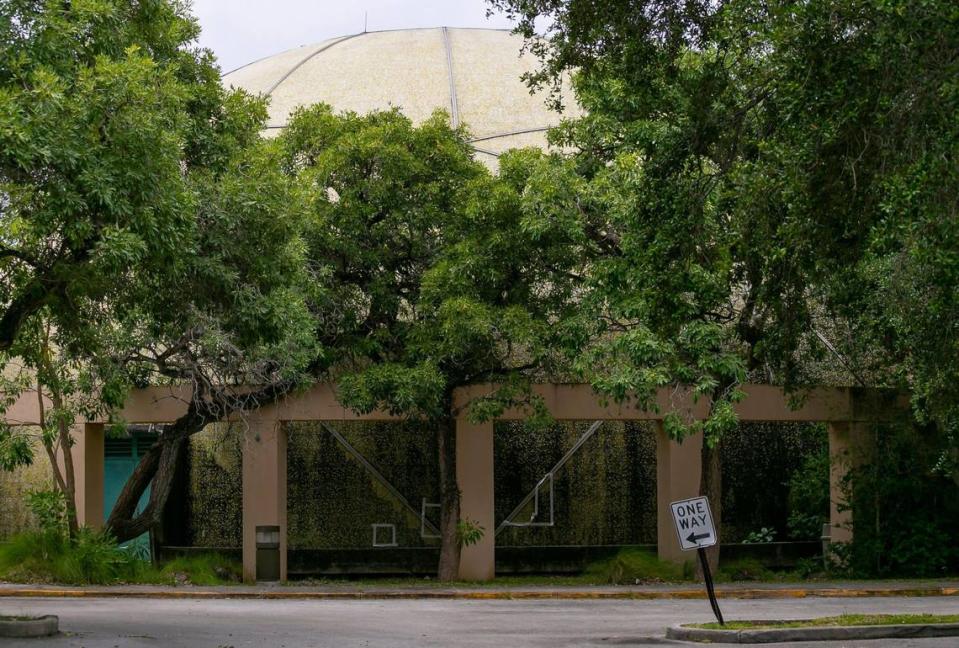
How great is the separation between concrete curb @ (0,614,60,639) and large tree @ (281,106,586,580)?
7950 mm

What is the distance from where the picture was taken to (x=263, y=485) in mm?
22875

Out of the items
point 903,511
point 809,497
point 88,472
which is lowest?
point 903,511

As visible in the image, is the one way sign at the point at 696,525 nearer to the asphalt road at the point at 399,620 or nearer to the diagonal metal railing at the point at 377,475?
the asphalt road at the point at 399,620

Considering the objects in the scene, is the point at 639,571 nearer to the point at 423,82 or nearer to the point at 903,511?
the point at 903,511

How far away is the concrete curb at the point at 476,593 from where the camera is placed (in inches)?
766

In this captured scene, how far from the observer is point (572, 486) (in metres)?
25.5

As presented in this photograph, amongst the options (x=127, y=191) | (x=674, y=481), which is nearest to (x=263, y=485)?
(x=674, y=481)

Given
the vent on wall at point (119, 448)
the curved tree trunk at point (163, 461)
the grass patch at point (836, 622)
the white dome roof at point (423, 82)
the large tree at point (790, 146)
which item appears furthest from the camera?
the white dome roof at point (423, 82)

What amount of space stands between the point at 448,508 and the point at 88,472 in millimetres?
7037

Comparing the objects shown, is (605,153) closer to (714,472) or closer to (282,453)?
(714,472)

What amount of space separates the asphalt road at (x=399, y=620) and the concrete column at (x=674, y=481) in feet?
14.6

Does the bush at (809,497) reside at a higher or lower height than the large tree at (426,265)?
lower

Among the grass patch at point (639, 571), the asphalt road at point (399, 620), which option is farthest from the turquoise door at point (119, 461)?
the grass patch at point (639, 571)

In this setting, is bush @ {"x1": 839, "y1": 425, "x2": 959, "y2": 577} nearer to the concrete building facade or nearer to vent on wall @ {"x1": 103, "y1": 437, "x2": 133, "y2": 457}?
the concrete building facade
